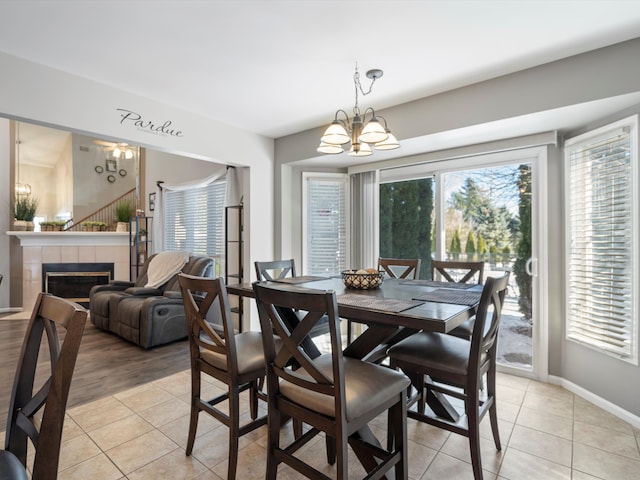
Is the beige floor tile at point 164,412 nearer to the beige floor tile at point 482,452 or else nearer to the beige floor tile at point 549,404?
the beige floor tile at point 482,452

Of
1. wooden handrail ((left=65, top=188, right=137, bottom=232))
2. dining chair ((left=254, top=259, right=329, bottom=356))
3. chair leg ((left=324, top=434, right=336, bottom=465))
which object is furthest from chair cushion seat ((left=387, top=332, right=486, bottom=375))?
wooden handrail ((left=65, top=188, right=137, bottom=232))

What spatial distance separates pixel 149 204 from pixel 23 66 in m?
4.42

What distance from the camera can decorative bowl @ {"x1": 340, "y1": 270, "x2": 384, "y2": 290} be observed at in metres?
2.29

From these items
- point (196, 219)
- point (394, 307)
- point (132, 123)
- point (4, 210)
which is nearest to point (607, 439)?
point (394, 307)

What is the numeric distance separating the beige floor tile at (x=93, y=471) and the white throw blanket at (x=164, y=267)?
302cm

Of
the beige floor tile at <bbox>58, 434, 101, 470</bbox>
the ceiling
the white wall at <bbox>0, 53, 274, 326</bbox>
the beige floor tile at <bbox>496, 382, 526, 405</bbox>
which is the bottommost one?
the beige floor tile at <bbox>496, 382, 526, 405</bbox>

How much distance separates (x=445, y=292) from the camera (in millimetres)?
2193

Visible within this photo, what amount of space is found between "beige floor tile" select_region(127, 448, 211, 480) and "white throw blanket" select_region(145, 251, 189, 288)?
3.11 metres

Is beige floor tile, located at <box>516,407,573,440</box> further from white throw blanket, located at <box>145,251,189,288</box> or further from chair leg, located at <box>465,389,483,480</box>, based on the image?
white throw blanket, located at <box>145,251,189,288</box>

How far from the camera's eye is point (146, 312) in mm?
3846

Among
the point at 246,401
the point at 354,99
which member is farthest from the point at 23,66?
the point at 246,401

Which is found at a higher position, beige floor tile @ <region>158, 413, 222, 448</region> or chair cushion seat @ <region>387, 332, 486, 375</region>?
chair cushion seat @ <region>387, 332, 486, 375</region>

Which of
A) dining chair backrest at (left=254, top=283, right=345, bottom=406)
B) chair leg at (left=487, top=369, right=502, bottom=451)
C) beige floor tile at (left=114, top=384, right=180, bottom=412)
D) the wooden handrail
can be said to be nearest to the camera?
dining chair backrest at (left=254, top=283, right=345, bottom=406)

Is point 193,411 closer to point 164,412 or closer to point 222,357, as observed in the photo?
point 222,357
